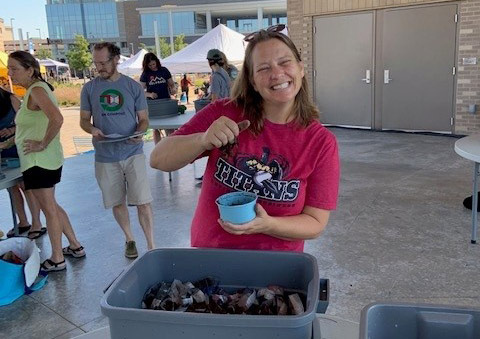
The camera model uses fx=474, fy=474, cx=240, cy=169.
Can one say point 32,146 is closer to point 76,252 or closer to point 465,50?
point 76,252

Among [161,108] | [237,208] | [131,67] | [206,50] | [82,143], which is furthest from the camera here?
[131,67]

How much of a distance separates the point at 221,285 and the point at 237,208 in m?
0.21

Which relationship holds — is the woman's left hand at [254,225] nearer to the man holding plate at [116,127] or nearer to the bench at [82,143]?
the man holding plate at [116,127]

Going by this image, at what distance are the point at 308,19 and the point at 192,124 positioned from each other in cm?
954

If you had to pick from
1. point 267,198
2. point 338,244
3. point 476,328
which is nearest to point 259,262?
point 267,198

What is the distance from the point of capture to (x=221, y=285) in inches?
47.1

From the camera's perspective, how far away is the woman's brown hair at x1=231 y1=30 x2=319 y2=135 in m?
1.44

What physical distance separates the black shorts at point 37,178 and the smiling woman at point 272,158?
222 centimetres

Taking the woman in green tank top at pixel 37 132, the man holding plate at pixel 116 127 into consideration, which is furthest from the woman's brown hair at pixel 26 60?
the man holding plate at pixel 116 127

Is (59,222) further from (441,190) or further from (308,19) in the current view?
(308,19)

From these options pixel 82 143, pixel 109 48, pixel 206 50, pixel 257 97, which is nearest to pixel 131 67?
pixel 206 50

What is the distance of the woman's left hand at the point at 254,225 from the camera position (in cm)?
118

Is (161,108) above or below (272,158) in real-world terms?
below

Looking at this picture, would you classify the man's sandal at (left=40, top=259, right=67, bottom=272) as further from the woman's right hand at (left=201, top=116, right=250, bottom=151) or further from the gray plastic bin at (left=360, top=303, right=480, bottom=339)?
the gray plastic bin at (left=360, top=303, right=480, bottom=339)
